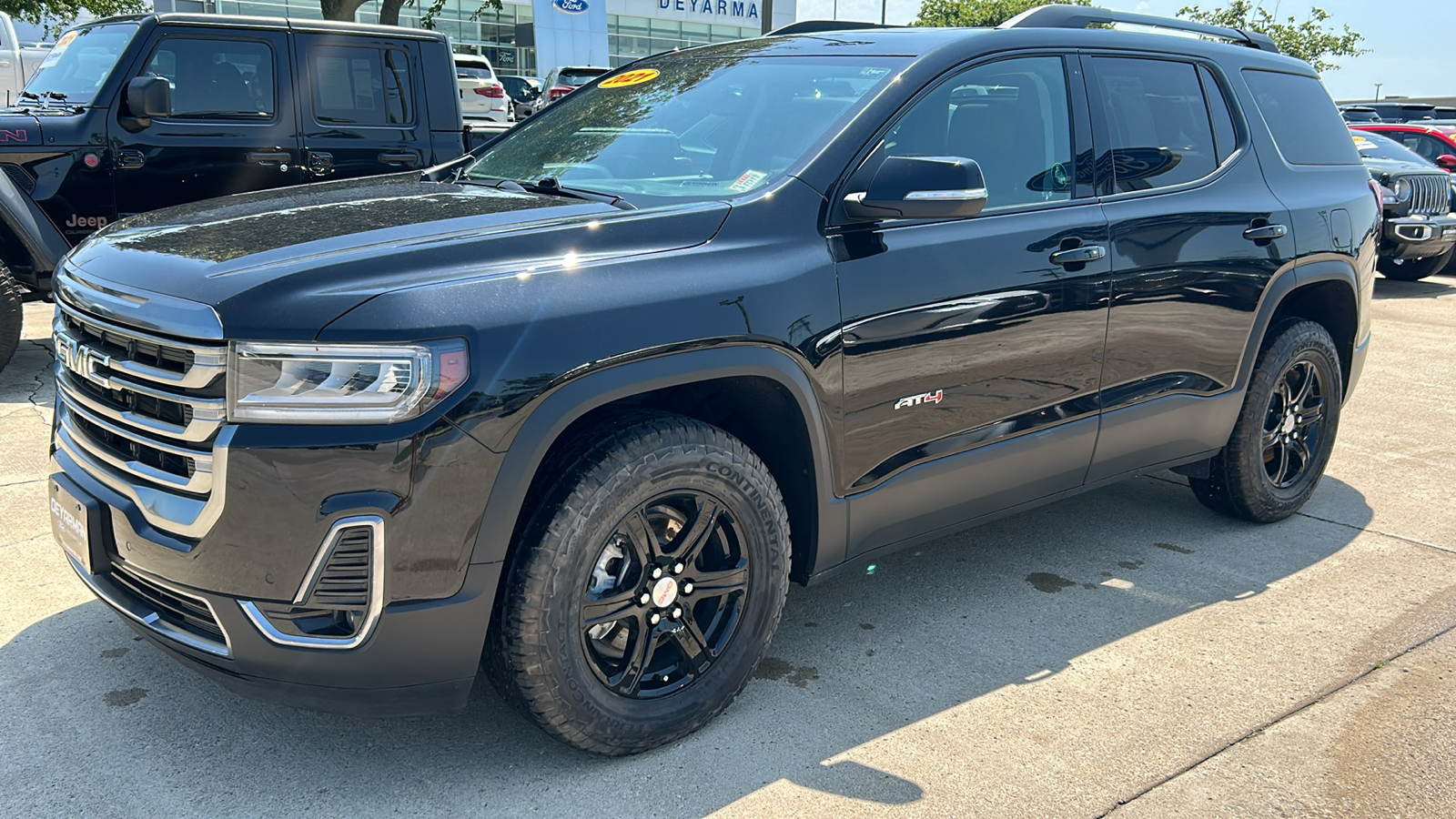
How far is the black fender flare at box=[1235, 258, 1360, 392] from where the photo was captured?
13.8ft

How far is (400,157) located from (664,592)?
16.8ft

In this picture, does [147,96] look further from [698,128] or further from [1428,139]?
[1428,139]

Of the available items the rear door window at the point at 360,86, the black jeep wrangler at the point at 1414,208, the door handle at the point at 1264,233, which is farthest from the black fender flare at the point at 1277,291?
the black jeep wrangler at the point at 1414,208

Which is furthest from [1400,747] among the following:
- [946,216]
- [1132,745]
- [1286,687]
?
[946,216]

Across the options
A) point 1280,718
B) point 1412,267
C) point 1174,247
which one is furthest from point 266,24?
point 1412,267

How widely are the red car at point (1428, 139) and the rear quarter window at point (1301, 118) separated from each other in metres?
10.3

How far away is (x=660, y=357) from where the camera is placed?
2.64m

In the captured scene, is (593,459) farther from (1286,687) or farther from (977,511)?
(1286,687)

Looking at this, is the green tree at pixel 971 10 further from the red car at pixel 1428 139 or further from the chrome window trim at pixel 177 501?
the chrome window trim at pixel 177 501

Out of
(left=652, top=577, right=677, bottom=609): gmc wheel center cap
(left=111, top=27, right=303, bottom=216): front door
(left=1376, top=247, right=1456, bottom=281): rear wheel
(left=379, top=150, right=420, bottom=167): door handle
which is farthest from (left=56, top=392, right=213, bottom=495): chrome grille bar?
(left=1376, top=247, right=1456, bottom=281): rear wheel

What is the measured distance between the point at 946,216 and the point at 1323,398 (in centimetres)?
260

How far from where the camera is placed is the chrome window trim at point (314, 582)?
232 cm

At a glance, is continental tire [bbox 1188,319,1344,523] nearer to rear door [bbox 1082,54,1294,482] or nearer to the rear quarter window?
rear door [bbox 1082,54,1294,482]

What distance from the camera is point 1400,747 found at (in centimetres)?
301
